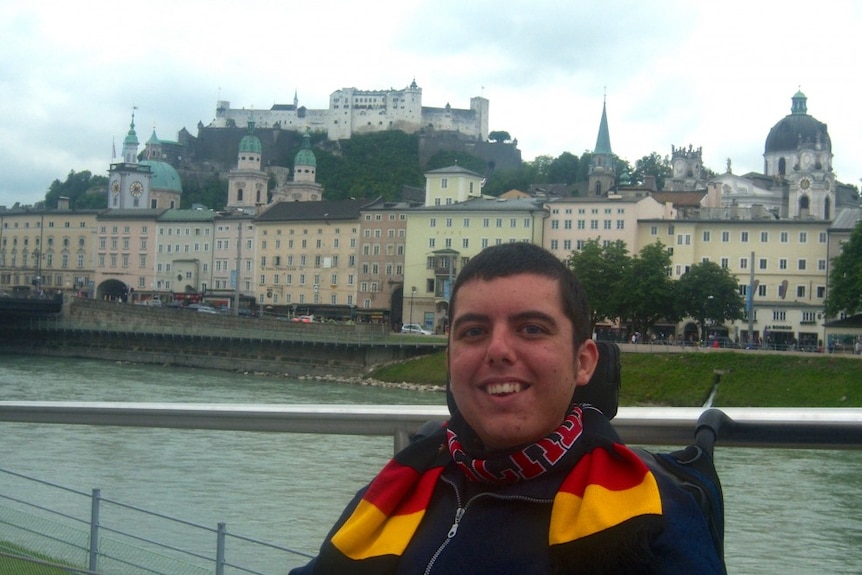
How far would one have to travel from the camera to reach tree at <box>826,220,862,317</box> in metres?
37.8

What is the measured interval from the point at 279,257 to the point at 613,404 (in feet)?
212

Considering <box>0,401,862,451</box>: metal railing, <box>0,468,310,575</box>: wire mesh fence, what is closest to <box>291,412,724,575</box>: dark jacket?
<box>0,401,862,451</box>: metal railing

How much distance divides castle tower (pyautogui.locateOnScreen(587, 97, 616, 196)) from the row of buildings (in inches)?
6.0

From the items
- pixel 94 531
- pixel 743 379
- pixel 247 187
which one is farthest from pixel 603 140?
pixel 94 531

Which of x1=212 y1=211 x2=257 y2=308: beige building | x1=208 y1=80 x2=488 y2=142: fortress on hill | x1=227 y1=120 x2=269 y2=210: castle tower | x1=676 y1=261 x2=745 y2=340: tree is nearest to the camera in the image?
x1=676 y1=261 x2=745 y2=340: tree

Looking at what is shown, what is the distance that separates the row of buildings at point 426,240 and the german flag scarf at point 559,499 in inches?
1658

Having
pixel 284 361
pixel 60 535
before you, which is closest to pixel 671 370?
pixel 284 361

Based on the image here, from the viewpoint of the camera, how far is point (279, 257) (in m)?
65.8

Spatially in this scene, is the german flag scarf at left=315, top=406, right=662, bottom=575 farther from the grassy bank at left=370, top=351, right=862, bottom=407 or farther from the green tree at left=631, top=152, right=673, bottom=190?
Answer: the green tree at left=631, top=152, right=673, bottom=190

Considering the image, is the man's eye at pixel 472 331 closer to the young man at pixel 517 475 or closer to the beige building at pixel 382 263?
the young man at pixel 517 475

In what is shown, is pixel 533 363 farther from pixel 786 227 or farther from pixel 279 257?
pixel 279 257

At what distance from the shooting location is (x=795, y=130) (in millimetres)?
86688

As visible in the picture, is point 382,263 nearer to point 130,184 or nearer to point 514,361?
point 130,184

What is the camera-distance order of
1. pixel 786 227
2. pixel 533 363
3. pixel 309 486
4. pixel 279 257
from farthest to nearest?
1. pixel 279 257
2. pixel 786 227
3. pixel 309 486
4. pixel 533 363
